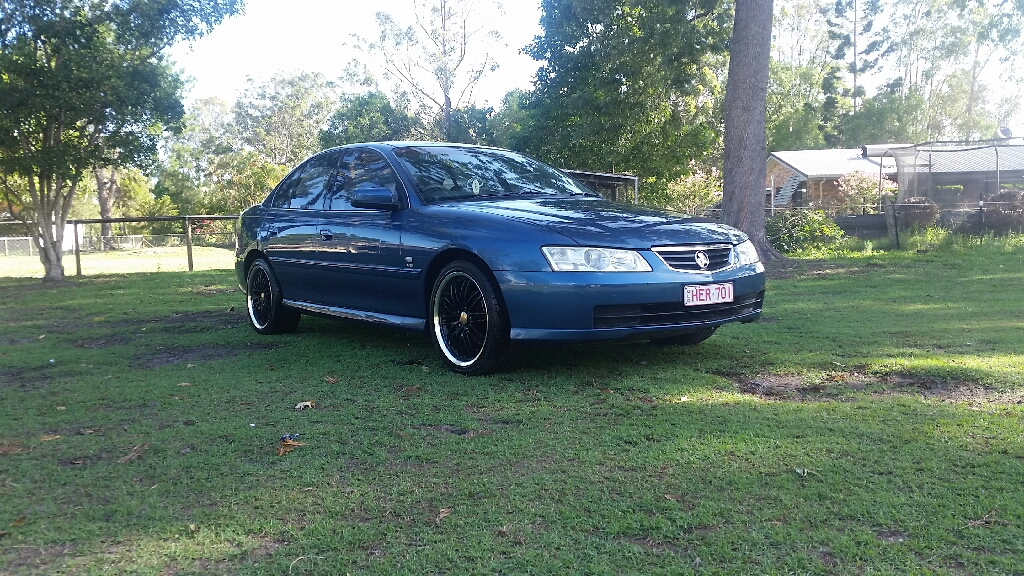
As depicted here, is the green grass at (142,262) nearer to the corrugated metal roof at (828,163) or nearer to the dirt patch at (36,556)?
the dirt patch at (36,556)

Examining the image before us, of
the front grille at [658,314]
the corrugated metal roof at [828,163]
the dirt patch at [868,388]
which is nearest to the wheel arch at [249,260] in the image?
the front grille at [658,314]

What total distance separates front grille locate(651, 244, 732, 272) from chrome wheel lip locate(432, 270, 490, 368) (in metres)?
1.06

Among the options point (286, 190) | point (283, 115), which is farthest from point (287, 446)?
point (283, 115)

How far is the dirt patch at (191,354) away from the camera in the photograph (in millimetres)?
5946

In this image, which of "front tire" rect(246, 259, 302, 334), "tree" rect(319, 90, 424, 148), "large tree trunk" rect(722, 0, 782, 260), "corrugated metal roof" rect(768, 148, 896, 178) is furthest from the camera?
"tree" rect(319, 90, 424, 148)

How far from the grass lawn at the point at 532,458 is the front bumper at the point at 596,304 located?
1.06 feet

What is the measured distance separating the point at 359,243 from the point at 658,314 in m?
2.19

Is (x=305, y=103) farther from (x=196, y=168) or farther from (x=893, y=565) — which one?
(x=893, y=565)

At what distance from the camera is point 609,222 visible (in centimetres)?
498

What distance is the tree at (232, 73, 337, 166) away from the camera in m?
62.2

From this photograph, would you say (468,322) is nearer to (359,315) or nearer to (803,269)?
(359,315)

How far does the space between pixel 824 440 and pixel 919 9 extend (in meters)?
60.9

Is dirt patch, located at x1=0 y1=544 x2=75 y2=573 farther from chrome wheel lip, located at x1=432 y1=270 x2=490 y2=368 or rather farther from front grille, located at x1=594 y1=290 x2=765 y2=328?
front grille, located at x1=594 y1=290 x2=765 y2=328

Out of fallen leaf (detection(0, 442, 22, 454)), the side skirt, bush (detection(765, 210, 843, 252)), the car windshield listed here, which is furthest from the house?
fallen leaf (detection(0, 442, 22, 454))
